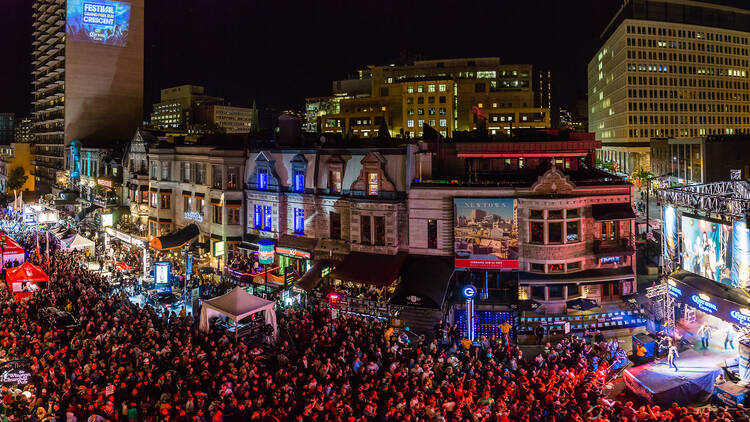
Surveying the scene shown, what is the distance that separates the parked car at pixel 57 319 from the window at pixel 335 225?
1746 centimetres

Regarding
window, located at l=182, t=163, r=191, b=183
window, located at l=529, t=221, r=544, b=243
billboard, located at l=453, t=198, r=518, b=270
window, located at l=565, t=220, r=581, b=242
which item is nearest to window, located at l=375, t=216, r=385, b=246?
billboard, located at l=453, t=198, r=518, b=270

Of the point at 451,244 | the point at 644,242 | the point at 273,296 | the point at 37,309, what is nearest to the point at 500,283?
the point at 451,244

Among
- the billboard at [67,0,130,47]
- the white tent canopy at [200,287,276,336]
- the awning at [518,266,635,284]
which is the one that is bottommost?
the white tent canopy at [200,287,276,336]

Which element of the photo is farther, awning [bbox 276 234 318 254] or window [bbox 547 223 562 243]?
awning [bbox 276 234 318 254]

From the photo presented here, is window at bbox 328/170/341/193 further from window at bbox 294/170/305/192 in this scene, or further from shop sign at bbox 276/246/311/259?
shop sign at bbox 276/246/311/259

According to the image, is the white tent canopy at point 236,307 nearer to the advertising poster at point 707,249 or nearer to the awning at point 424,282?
the awning at point 424,282

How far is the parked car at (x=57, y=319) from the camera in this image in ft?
83.3

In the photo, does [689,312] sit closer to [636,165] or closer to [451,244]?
[451,244]

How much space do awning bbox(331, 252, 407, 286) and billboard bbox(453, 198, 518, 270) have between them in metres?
3.98

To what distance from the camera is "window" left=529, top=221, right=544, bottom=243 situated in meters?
32.2

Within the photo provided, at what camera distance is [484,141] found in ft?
123

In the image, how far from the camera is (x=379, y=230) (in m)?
35.7

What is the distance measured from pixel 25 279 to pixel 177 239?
12869 mm

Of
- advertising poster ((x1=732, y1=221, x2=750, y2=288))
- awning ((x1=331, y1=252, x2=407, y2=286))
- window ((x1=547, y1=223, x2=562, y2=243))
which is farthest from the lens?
awning ((x1=331, y1=252, x2=407, y2=286))
